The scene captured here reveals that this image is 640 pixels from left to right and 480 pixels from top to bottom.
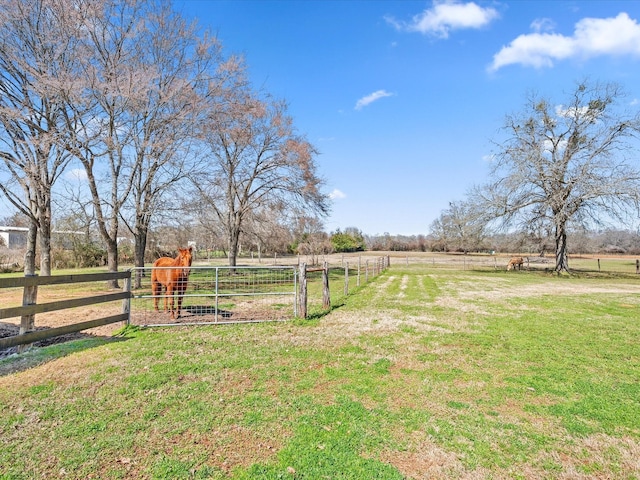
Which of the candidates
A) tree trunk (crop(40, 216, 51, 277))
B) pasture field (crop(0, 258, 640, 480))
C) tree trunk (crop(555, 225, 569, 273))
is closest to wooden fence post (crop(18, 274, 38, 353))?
pasture field (crop(0, 258, 640, 480))

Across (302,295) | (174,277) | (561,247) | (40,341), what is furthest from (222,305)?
(561,247)

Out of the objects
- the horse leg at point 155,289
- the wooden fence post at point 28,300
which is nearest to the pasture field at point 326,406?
the wooden fence post at point 28,300

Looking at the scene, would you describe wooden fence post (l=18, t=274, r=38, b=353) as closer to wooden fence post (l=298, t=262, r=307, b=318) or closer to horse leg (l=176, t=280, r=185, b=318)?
horse leg (l=176, t=280, r=185, b=318)

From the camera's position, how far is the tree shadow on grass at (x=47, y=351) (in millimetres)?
4980

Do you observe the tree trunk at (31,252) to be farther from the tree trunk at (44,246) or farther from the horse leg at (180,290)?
the horse leg at (180,290)

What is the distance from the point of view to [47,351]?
5660 mm

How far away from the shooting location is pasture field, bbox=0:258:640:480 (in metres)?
2.71

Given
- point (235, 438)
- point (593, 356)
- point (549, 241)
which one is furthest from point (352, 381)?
point (549, 241)

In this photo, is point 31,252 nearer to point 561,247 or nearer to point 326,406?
point 326,406

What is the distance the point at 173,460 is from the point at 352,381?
2330 millimetres

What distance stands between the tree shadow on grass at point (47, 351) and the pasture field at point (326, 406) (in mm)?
39

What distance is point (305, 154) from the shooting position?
20.1 metres

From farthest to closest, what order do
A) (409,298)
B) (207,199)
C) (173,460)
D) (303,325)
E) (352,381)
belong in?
(207,199)
(409,298)
(303,325)
(352,381)
(173,460)

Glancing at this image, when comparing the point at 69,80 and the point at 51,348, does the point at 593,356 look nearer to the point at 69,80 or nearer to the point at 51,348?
the point at 51,348
